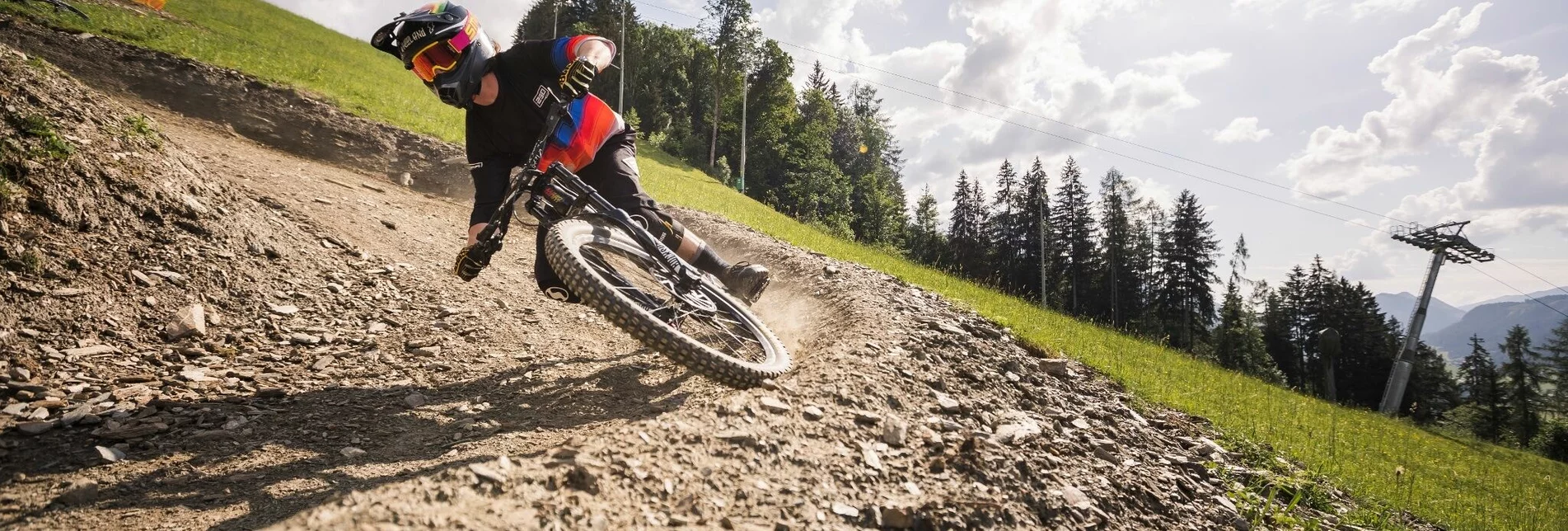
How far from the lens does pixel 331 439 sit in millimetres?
3486

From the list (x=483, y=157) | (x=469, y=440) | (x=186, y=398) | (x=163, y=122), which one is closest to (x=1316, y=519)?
(x=469, y=440)

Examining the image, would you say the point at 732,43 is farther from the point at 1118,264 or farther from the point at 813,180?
the point at 1118,264

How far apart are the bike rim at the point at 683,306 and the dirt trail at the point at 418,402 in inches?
16.5

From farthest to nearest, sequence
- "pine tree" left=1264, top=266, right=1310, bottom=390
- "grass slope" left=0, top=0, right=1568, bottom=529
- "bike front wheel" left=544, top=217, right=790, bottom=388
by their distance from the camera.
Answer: "pine tree" left=1264, top=266, right=1310, bottom=390 → "grass slope" left=0, top=0, right=1568, bottom=529 → "bike front wheel" left=544, top=217, right=790, bottom=388

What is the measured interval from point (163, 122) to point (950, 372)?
500 inches

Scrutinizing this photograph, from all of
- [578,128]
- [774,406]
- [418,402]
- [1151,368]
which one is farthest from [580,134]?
[1151,368]

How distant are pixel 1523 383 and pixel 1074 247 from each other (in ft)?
116

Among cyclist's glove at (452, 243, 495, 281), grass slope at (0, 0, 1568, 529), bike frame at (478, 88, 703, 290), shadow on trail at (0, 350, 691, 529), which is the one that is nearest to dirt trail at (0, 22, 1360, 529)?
shadow on trail at (0, 350, 691, 529)

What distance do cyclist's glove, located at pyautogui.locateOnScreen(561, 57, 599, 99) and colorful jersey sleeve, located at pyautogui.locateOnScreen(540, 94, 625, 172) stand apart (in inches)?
13.1

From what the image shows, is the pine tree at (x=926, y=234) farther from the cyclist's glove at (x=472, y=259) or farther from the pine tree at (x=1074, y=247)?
the cyclist's glove at (x=472, y=259)

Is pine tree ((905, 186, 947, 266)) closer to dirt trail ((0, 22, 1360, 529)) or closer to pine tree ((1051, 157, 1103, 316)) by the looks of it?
pine tree ((1051, 157, 1103, 316))

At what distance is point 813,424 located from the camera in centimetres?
321

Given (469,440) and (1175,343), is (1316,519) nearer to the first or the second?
(469,440)

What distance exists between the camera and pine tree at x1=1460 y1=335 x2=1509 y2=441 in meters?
44.7
